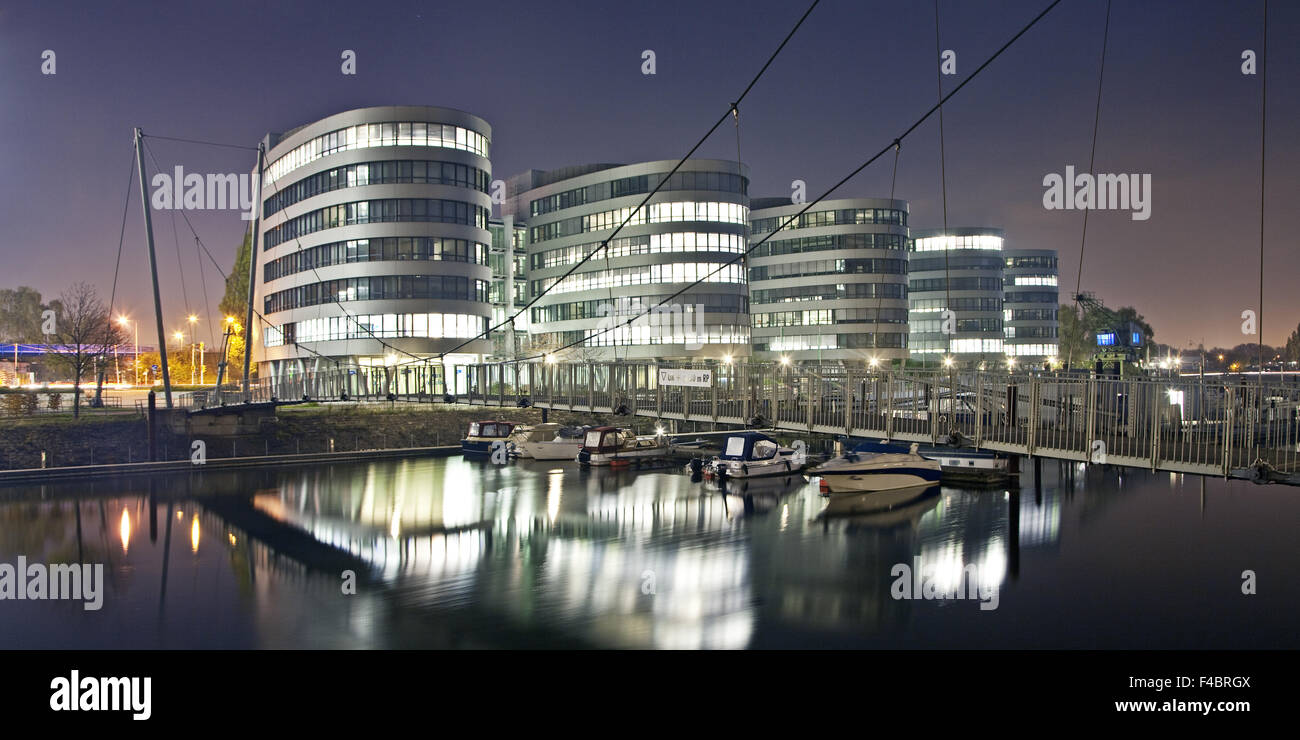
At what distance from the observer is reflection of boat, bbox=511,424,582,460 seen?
5353cm

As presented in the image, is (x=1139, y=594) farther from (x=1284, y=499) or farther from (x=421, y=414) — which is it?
(x=421, y=414)

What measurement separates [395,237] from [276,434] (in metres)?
20.4

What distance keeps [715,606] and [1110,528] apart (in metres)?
20.9

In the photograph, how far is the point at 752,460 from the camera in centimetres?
4500

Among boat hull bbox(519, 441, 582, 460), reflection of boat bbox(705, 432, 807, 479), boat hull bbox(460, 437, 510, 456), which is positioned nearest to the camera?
reflection of boat bbox(705, 432, 807, 479)

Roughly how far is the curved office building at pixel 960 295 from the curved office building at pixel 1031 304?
38.7 feet

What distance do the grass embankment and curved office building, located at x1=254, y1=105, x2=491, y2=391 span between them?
6.68 meters

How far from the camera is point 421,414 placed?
58.1 metres

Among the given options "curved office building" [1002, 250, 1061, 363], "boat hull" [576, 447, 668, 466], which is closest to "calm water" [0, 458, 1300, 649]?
"boat hull" [576, 447, 668, 466]

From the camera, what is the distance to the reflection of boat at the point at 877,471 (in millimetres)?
39594

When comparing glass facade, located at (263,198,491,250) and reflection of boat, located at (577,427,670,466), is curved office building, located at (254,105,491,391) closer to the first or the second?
glass facade, located at (263,198,491,250)

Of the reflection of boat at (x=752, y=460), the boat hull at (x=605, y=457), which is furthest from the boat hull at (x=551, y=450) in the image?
the reflection of boat at (x=752, y=460)

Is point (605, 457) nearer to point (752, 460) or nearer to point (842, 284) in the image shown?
point (752, 460)
